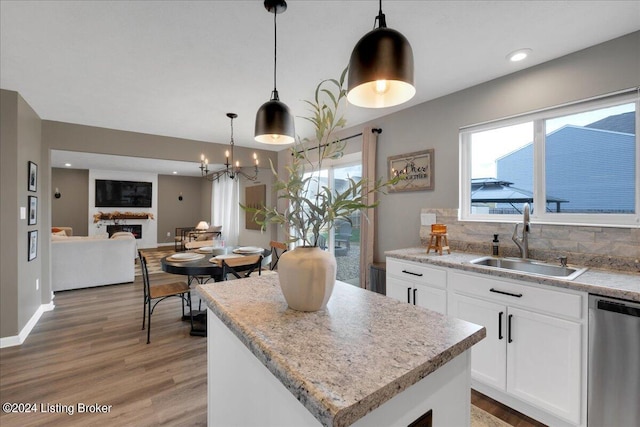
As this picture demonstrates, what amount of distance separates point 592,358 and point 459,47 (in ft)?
6.91

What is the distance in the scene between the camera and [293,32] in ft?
6.25

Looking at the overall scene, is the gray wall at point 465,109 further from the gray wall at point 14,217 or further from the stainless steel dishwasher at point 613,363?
the gray wall at point 14,217

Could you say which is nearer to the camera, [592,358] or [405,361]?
[405,361]

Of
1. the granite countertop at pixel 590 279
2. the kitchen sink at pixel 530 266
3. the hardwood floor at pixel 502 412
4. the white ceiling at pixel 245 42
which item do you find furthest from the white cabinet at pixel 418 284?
the white ceiling at pixel 245 42

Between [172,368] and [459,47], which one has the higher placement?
[459,47]

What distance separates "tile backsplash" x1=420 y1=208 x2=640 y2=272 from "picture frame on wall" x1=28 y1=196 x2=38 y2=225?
444cm

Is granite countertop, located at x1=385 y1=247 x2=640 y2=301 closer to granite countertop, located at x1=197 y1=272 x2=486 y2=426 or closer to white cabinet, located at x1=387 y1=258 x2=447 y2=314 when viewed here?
white cabinet, located at x1=387 y1=258 x2=447 y2=314

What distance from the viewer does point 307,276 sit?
3.31 feet

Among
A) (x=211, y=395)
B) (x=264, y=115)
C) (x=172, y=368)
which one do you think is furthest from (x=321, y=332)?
(x=172, y=368)

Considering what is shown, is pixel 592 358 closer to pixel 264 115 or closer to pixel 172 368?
pixel 264 115

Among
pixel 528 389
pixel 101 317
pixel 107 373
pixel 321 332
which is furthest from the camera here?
pixel 101 317

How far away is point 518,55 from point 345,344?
249cm

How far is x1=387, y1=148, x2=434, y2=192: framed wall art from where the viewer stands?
3027mm

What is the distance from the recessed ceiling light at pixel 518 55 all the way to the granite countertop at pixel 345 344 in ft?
7.00
